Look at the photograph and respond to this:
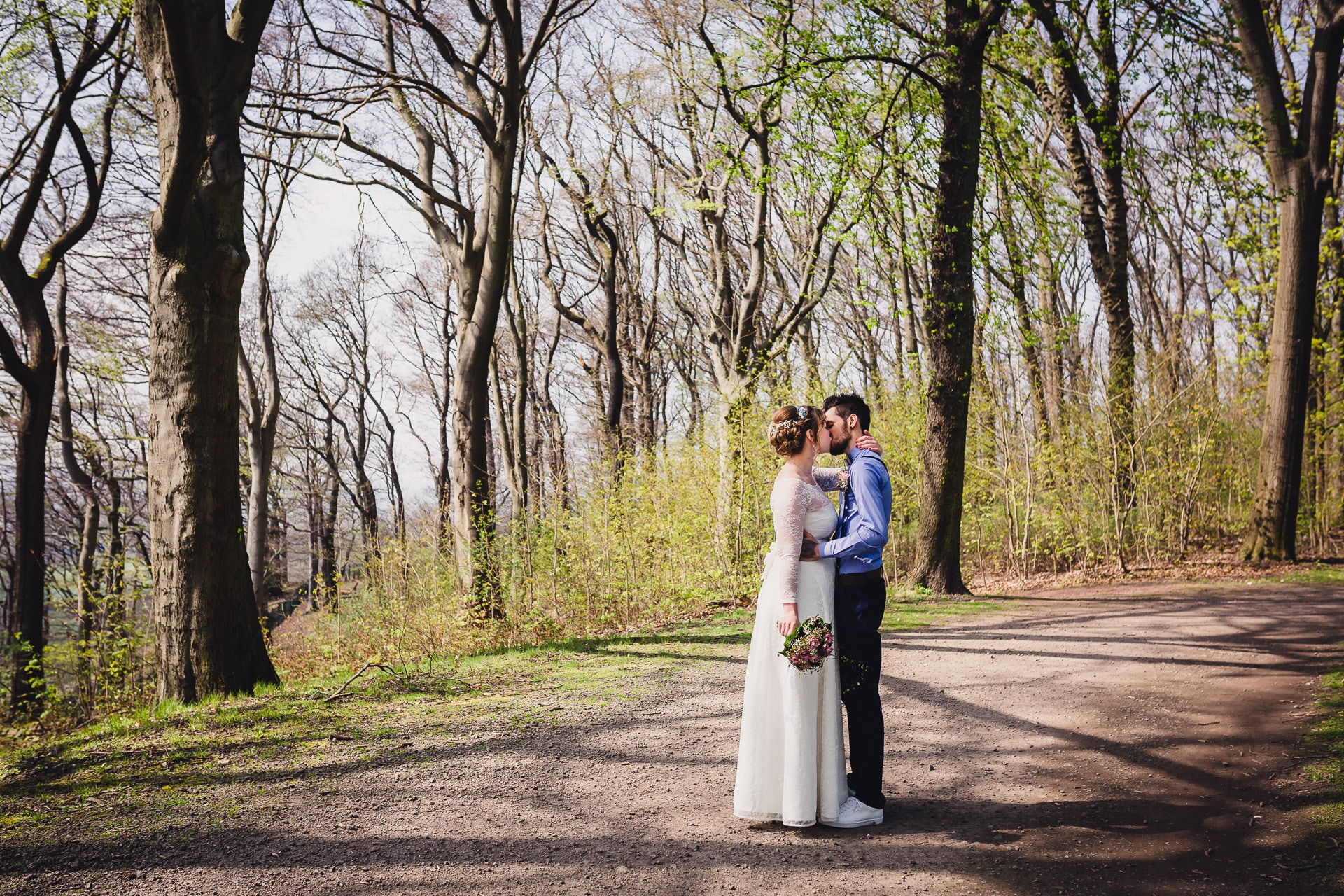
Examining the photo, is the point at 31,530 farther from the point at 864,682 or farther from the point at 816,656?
the point at 864,682

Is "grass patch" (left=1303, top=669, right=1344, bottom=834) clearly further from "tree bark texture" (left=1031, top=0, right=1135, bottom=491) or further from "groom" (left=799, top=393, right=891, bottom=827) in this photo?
"tree bark texture" (left=1031, top=0, right=1135, bottom=491)

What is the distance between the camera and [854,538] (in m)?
3.90

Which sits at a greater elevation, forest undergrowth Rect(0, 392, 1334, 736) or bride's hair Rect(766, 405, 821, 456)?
bride's hair Rect(766, 405, 821, 456)

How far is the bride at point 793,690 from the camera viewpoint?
388 centimetres

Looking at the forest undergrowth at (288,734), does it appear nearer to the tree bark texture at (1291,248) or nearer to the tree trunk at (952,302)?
the tree trunk at (952,302)

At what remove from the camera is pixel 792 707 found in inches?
153

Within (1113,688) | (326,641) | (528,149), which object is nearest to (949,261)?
(1113,688)

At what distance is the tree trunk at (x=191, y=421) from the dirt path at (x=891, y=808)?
8.37 ft

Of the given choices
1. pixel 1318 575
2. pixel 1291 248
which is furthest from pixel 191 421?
pixel 1291 248

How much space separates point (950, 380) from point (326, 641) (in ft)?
33.6

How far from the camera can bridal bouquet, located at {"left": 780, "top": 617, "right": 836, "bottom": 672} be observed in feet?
12.7

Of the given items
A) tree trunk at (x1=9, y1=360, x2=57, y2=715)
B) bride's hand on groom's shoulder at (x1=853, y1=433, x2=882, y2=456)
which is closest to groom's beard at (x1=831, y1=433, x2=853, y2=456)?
bride's hand on groom's shoulder at (x1=853, y1=433, x2=882, y2=456)

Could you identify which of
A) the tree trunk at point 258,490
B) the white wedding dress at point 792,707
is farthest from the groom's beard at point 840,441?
the tree trunk at point 258,490

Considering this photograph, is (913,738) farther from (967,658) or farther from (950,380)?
(950,380)
